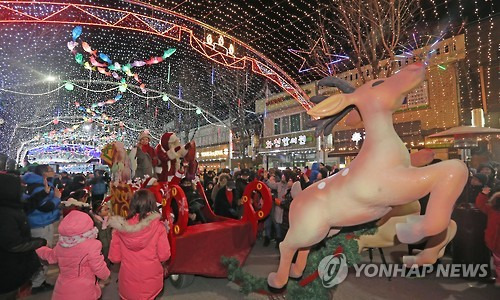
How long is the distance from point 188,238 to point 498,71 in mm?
13894

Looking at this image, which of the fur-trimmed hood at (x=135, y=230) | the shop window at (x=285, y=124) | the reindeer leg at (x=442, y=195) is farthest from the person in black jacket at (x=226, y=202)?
the shop window at (x=285, y=124)

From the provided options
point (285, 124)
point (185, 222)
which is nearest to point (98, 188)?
point (185, 222)

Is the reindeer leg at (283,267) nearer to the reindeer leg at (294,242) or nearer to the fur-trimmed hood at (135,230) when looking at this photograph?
the reindeer leg at (294,242)

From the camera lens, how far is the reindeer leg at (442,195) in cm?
202

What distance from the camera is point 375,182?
7.48 feet

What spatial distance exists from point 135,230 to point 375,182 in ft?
6.95

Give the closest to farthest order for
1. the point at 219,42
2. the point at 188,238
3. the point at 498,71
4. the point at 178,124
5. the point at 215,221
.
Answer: the point at 188,238, the point at 215,221, the point at 219,42, the point at 498,71, the point at 178,124

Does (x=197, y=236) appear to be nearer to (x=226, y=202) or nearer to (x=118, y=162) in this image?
(x=118, y=162)

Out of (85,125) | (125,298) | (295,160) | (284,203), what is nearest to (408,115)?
(295,160)

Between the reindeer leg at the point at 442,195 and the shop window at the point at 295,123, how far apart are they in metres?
18.8

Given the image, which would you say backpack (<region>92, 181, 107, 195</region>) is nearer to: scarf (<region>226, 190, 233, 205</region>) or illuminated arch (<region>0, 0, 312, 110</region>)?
scarf (<region>226, 190, 233, 205</region>)

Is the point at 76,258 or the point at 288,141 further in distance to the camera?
the point at 288,141

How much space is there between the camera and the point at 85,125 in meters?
32.9

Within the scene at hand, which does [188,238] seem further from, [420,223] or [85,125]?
[85,125]
